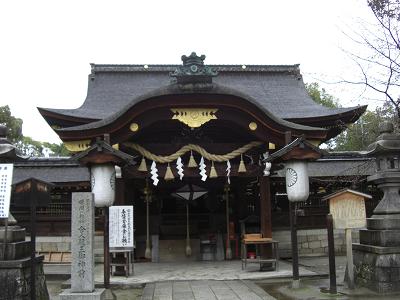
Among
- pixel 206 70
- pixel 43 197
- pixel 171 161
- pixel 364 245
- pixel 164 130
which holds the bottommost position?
pixel 364 245

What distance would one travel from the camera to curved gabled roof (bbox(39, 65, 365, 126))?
52.5 ft

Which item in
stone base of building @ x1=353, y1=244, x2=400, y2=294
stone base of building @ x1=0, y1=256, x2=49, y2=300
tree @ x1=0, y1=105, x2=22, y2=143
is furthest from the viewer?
tree @ x1=0, y1=105, x2=22, y2=143

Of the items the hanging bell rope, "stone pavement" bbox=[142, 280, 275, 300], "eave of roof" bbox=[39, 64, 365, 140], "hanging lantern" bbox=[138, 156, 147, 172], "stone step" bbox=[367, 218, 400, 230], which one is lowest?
"stone pavement" bbox=[142, 280, 275, 300]

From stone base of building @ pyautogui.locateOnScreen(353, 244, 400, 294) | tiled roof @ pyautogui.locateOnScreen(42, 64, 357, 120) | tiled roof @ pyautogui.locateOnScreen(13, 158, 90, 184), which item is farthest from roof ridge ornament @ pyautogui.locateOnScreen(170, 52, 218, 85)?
tiled roof @ pyautogui.locateOnScreen(13, 158, 90, 184)

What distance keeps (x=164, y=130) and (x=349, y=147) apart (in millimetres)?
25885

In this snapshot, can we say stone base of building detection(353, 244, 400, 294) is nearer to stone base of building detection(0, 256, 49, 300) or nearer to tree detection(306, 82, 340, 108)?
stone base of building detection(0, 256, 49, 300)

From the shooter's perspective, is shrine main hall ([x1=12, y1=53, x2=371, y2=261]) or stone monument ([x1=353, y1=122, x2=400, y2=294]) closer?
stone monument ([x1=353, y1=122, x2=400, y2=294])

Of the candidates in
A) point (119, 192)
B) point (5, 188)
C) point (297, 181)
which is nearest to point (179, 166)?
point (119, 192)

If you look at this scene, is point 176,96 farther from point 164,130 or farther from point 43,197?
point 43,197

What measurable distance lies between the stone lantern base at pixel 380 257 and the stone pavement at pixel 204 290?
2121mm

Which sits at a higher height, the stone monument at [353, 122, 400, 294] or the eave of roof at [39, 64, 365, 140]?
the eave of roof at [39, 64, 365, 140]

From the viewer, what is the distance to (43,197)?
770 cm

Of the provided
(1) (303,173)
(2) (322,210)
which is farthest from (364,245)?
(2) (322,210)

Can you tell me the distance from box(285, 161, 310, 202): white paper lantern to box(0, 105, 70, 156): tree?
93.5ft
